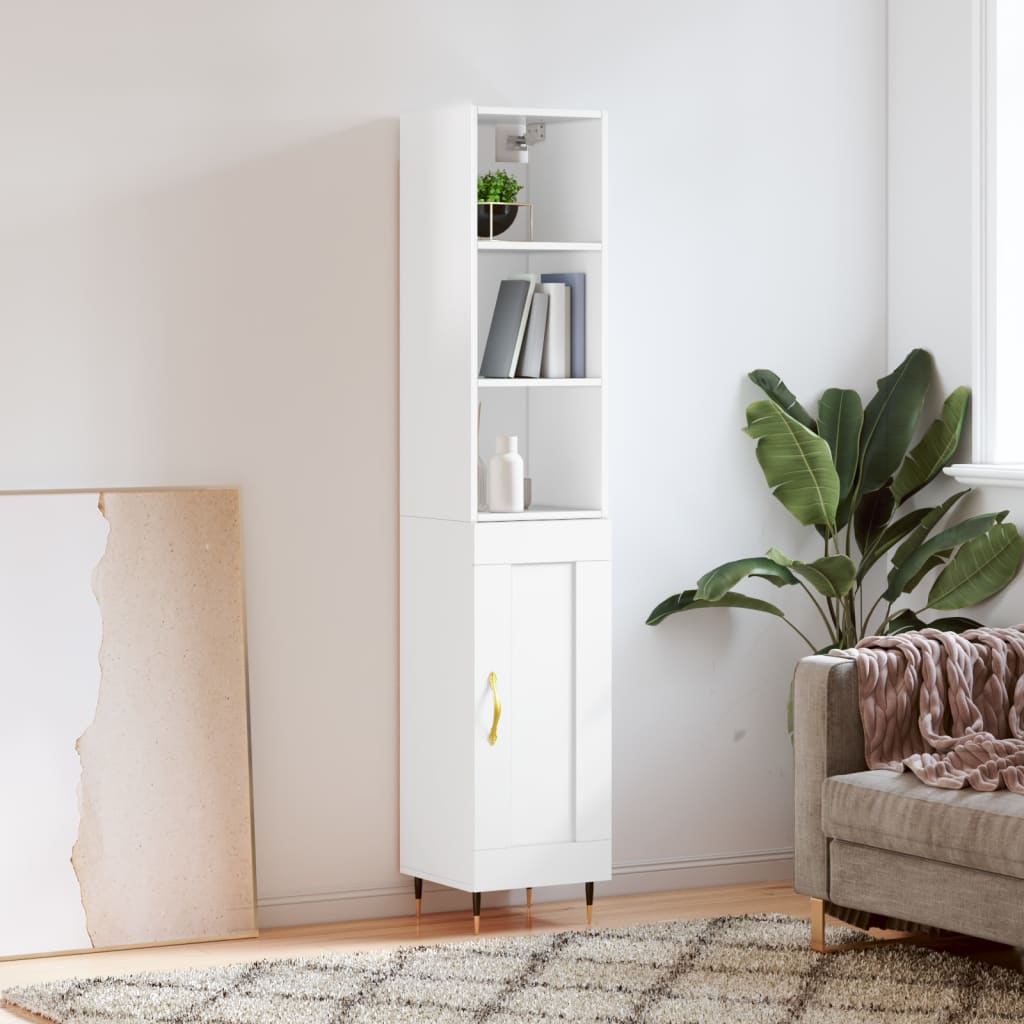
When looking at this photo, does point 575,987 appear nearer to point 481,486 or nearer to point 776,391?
point 481,486

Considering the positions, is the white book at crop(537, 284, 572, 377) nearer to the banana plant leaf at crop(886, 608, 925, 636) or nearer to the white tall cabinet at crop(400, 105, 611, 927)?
the white tall cabinet at crop(400, 105, 611, 927)

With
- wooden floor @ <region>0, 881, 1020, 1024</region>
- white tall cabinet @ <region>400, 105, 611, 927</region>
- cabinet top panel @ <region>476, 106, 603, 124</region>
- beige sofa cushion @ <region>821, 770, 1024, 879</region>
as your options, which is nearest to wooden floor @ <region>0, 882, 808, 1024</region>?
wooden floor @ <region>0, 881, 1020, 1024</region>

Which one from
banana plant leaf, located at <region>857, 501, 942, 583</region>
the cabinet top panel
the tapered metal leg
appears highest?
the cabinet top panel

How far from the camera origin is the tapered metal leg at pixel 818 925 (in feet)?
11.5

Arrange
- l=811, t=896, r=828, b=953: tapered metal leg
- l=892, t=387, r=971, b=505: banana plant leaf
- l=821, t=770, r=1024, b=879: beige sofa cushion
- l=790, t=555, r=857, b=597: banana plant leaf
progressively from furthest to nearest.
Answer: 1. l=892, t=387, r=971, b=505: banana plant leaf
2. l=790, t=555, r=857, b=597: banana plant leaf
3. l=811, t=896, r=828, b=953: tapered metal leg
4. l=821, t=770, r=1024, b=879: beige sofa cushion

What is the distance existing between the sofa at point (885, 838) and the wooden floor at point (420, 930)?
0.41 metres

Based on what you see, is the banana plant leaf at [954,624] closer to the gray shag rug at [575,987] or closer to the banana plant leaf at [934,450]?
the banana plant leaf at [934,450]

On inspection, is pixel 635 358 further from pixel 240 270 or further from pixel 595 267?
pixel 240 270

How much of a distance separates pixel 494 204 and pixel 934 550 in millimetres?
1425

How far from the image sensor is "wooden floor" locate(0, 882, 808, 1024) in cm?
352

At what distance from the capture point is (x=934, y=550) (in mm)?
3990

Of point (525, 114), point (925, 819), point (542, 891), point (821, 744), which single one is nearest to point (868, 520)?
point (821, 744)

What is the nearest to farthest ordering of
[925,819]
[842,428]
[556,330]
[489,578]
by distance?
[925,819] < [489,578] < [556,330] < [842,428]

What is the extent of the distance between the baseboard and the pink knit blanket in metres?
0.96
